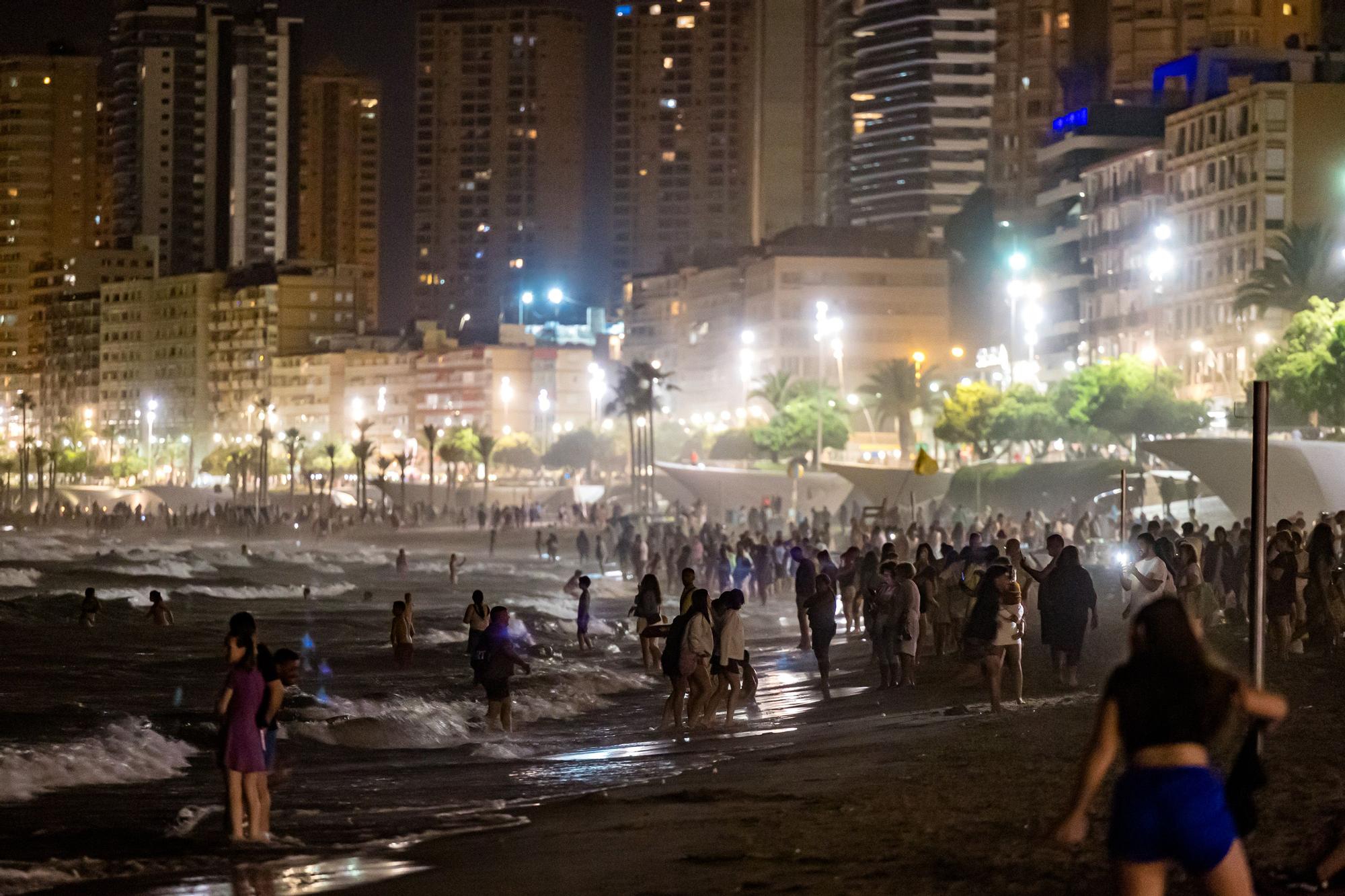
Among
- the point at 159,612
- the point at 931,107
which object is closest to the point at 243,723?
the point at 159,612

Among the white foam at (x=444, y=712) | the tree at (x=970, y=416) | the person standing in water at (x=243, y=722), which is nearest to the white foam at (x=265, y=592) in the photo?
the white foam at (x=444, y=712)

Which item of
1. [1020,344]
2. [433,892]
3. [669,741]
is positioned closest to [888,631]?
[669,741]

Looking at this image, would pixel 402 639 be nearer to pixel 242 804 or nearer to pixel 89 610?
pixel 89 610

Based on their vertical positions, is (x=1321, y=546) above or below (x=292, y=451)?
below

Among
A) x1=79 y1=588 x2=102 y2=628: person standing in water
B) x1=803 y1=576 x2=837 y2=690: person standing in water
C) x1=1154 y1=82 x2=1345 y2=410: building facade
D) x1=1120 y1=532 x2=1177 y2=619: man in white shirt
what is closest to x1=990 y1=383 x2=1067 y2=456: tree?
x1=1154 y1=82 x2=1345 y2=410: building facade

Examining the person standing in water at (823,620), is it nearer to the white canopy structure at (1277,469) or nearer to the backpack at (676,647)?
the backpack at (676,647)

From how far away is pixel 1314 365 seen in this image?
5028 centimetres

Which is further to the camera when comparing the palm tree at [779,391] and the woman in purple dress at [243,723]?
the palm tree at [779,391]

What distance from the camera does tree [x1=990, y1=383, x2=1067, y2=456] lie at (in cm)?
6794

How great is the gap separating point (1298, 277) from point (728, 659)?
55072 millimetres

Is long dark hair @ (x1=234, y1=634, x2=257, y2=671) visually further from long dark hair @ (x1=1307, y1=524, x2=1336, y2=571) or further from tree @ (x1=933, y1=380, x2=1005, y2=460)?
tree @ (x1=933, y1=380, x2=1005, y2=460)

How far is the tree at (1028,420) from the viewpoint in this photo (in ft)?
223

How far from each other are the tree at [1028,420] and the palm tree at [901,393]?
71.5ft

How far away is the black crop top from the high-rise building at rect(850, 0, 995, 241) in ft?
493
